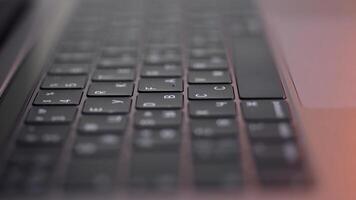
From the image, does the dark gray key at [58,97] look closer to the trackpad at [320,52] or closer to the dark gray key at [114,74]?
the dark gray key at [114,74]

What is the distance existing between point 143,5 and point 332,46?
0.68 feet

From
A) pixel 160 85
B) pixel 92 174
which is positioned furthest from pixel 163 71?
pixel 92 174

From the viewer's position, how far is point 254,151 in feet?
0.92

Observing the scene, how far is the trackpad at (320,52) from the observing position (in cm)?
34

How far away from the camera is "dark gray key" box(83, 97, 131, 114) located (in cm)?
32

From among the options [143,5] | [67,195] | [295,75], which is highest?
[143,5]

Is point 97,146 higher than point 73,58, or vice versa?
point 73,58

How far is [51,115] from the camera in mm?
320

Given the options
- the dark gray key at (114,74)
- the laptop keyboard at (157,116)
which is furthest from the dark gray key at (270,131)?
the dark gray key at (114,74)

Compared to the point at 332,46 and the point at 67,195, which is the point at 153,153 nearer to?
the point at 67,195

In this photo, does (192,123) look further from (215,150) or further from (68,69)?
(68,69)

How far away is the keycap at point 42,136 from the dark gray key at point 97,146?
0.01 metres

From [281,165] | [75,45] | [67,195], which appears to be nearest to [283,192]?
[281,165]

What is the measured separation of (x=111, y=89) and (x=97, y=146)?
0.07 metres
